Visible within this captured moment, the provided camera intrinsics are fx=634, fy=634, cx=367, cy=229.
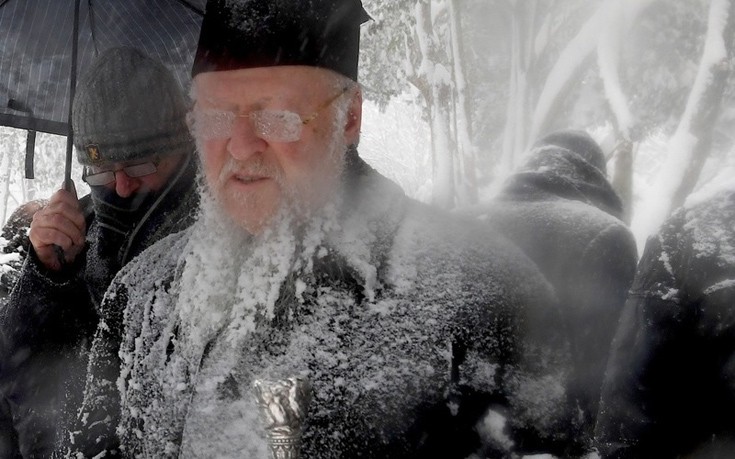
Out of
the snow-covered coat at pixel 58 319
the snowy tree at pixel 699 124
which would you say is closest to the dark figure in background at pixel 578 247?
the snowy tree at pixel 699 124

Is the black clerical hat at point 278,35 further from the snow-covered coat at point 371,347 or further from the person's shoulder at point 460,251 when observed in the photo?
the person's shoulder at point 460,251

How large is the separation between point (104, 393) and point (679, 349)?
5.52ft

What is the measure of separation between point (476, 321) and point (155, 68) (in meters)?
2.01

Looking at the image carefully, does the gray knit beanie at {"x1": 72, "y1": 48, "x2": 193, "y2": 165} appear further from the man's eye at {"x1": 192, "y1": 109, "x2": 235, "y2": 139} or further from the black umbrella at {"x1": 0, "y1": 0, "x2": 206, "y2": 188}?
the man's eye at {"x1": 192, "y1": 109, "x2": 235, "y2": 139}

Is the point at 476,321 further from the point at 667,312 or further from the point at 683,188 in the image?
the point at 683,188

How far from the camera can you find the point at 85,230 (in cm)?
268

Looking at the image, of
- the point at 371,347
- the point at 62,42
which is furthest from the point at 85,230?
the point at 371,347

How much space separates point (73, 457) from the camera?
76.9 inches

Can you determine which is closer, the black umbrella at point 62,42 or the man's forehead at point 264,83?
the man's forehead at point 264,83

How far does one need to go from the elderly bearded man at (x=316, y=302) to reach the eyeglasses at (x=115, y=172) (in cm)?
80

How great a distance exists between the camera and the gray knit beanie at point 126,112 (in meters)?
2.67

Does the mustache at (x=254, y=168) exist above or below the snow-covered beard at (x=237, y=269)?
above

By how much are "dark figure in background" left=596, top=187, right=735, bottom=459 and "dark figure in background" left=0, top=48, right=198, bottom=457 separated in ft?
5.57

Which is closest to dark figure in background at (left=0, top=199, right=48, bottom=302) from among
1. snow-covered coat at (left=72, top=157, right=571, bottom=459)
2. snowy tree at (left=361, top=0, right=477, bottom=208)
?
snow-covered coat at (left=72, top=157, right=571, bottom=459)
